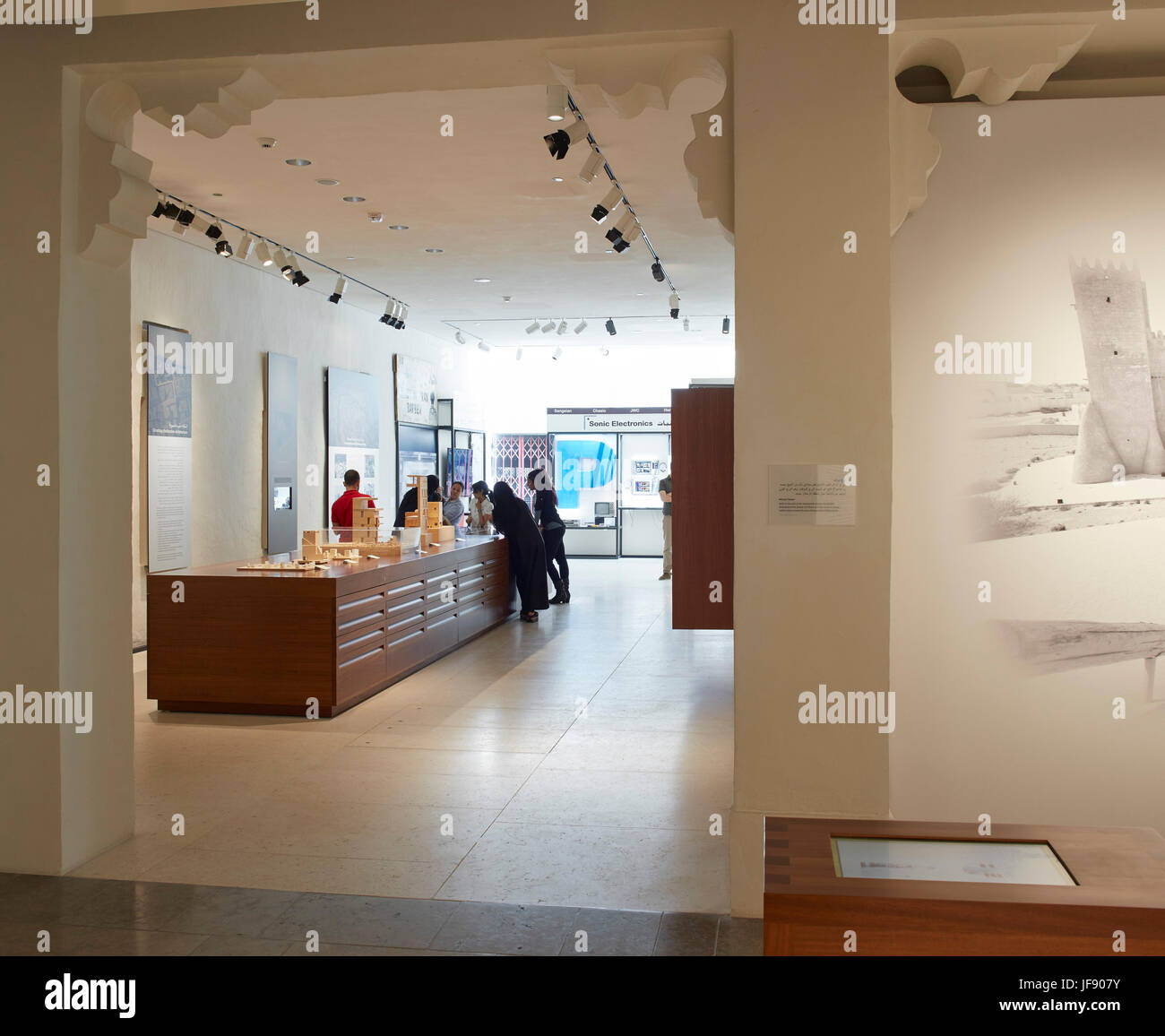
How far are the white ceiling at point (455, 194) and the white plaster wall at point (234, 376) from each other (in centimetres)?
54

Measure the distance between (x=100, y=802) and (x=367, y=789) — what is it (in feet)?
4.36

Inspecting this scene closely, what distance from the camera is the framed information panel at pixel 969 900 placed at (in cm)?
172

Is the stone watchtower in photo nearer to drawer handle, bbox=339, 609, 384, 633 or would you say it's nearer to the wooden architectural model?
drawer handle, bbox=339, 609, 384, 633

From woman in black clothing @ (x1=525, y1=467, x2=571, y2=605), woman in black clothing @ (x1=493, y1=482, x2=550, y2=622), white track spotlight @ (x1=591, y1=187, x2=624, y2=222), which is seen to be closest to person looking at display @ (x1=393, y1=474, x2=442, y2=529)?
woman in black clothing @ (x1=493, y1=482, x2=550, y2=622)

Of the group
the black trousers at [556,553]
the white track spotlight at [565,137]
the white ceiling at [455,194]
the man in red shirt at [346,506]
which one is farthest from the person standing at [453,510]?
the white track spotlight at [565,137]

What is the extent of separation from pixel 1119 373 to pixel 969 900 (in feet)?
10.4

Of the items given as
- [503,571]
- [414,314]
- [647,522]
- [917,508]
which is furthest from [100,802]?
[647,522]

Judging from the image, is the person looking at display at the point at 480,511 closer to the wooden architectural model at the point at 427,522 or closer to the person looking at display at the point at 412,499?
the person looking at display at the point at 412,499

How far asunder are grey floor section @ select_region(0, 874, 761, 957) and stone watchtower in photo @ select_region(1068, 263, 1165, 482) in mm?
2355

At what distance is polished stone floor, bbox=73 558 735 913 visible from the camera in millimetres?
4086

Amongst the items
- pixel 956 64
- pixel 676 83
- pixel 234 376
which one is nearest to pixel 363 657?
pixel 234 376

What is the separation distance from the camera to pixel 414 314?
1425 cm

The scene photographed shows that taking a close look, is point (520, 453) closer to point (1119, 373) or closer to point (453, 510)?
point (453, 510)

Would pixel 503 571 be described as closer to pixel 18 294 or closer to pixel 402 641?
pixel 402 641
